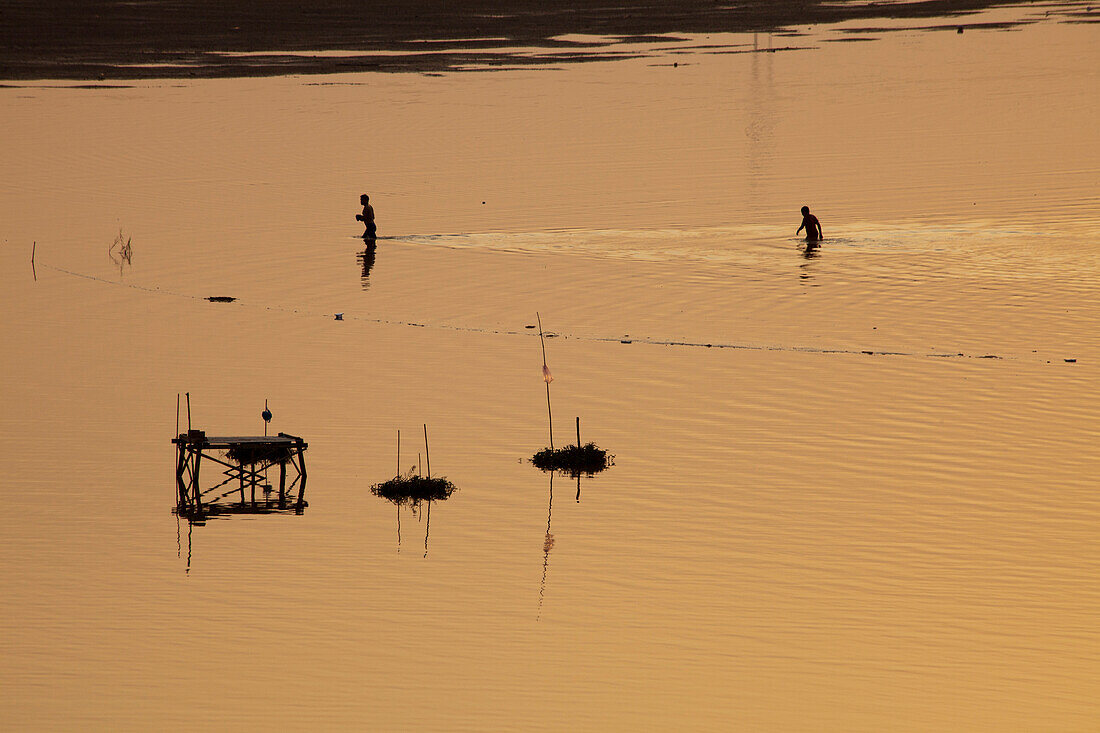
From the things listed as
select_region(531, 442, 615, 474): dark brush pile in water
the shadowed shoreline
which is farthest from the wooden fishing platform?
the shadowed shoreline

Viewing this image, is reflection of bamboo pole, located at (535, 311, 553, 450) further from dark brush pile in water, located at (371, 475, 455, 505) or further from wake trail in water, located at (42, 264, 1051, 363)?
dark brush pile in water, located at (371, 475, 455, 505)

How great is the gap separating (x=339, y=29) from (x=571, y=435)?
82.2 meters

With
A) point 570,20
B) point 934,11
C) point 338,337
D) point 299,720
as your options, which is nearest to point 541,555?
point 299,720

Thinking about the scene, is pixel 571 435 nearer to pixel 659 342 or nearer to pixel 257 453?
pixel 257 453

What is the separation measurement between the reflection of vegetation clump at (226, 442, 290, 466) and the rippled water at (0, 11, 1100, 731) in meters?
0.76

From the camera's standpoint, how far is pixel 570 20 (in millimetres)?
110062

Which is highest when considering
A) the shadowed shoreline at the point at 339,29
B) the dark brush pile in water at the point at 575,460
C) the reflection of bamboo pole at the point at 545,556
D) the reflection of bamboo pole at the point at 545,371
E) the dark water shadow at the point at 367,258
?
the shadowed shoreline at the point at 339,29

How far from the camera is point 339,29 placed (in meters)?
106

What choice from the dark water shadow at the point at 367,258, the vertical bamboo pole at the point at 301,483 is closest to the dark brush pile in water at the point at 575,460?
the vertical bamboo pole at the point at 301,483

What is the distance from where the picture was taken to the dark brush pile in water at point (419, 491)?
24.4m

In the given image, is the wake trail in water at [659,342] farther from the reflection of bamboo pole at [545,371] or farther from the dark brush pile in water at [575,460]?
the dark brush pile in water at [575,460]

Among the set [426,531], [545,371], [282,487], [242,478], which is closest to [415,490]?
[426,531]

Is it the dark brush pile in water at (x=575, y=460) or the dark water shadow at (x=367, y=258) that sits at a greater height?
the dark water shadow at (x=367, y=258)

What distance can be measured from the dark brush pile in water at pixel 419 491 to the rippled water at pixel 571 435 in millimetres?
200
